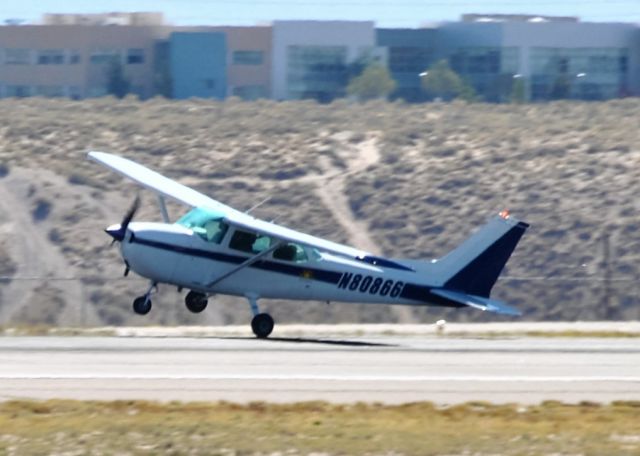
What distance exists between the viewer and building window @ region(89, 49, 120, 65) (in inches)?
3617

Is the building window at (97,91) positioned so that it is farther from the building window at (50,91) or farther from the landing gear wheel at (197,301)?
the landing gear wheel at (197,301)

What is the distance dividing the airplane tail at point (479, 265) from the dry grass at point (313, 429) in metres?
10.4

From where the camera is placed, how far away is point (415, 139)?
197 feet

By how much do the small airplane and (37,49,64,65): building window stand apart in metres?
65.5

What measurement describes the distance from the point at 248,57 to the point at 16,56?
1434cm

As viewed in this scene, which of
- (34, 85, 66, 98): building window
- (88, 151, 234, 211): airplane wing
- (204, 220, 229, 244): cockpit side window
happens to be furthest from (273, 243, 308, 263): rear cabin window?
(34, 85, 66, 98): building window

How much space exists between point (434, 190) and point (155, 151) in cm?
1096

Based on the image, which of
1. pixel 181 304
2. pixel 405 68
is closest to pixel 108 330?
pixel 181 304

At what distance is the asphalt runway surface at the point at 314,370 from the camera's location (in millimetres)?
18609

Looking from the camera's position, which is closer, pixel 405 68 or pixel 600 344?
pixel 600 344

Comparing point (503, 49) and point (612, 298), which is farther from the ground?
point (503, 49)

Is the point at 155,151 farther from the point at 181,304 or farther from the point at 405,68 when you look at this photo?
the point at 405,68

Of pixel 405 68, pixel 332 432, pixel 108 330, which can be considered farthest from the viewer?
pixel 405 68

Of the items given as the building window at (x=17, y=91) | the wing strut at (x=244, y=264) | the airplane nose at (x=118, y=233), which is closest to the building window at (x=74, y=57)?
the building window at (x=17, y=91)
